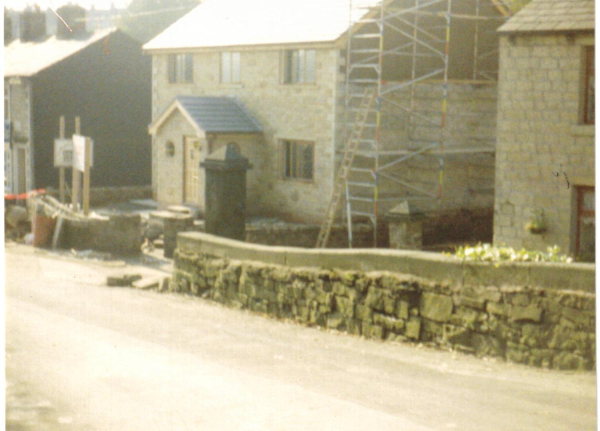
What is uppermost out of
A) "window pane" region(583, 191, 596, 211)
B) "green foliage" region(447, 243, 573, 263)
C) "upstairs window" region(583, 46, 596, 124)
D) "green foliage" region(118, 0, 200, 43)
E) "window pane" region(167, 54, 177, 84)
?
"green foliage" region(118, 0, 200, 43)

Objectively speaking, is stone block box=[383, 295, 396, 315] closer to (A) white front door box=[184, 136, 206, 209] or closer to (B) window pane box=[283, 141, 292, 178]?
(B) window pane box=[283, 141, 292, 178]

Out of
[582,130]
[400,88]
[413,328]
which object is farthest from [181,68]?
[413,328]

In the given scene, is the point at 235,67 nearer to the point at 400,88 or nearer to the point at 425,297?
the point at 400,88

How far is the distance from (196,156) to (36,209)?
584 cm

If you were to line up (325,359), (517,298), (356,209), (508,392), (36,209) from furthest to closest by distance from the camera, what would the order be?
(356,209) → (36,209) → (325,359) → (517,298) → (508,392)

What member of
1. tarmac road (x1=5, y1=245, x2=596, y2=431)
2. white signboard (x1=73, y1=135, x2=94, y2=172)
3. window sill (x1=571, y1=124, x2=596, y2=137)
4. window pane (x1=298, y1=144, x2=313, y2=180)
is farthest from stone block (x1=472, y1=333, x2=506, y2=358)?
window pane (x1=298, y1=144, x2=313, y2=180)

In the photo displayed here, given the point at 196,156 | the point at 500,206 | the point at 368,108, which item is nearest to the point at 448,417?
the point at 500,206

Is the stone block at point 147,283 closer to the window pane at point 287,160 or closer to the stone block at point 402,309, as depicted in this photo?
the stone block at point 402,309

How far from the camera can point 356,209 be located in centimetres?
2192

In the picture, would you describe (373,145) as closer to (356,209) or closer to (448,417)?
(356,209)

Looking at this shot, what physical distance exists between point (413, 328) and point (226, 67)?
56.7 feet

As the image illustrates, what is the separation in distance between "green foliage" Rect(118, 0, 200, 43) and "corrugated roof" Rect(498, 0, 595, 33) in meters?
32.8

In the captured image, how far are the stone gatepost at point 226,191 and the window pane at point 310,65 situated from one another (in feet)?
32.9

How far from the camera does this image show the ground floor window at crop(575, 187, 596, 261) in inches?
483
